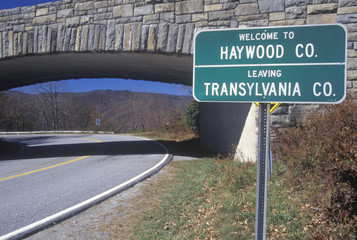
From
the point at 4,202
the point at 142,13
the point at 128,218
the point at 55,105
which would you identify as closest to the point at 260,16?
the point at 142,13

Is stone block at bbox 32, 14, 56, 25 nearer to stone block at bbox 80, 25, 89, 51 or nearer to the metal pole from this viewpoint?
stone block at bbox 80, 25, 89, 51

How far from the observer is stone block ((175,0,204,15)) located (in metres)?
8.62

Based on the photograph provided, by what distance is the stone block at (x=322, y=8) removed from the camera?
765cm

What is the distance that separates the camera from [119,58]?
11.1m

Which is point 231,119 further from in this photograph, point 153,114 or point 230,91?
point 153,114

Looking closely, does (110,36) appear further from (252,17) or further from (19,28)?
(252,17)

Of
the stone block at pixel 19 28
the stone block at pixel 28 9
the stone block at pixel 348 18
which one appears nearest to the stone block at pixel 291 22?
the stone block at pixel 348 18

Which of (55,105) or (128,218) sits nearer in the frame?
(128,218)

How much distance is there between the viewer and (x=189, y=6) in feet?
28.6

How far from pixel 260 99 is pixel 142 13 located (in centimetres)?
772

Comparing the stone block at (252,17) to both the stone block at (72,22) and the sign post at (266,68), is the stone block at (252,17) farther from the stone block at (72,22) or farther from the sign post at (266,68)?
the sign post at (266,68)

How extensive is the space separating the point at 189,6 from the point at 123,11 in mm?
2112

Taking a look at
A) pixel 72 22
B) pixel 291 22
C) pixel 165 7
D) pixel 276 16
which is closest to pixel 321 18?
pixel 291 22

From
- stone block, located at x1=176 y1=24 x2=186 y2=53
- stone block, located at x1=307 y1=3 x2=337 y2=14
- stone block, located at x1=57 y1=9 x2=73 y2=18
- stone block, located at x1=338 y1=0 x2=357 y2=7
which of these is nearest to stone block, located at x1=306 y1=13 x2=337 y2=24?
stone block, located at x1=307 y1=3 x2=337 y2=14
